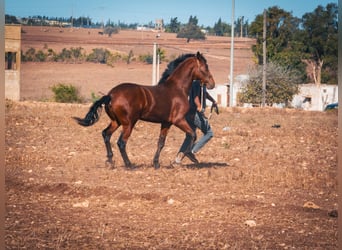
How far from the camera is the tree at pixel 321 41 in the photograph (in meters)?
42.0

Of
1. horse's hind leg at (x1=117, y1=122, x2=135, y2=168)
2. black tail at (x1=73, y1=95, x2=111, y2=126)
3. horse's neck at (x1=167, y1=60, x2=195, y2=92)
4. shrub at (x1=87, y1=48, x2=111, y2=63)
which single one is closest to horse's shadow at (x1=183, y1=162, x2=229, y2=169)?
horse's hind leg at (x1=117, y1=122, x2=135, y2=168)

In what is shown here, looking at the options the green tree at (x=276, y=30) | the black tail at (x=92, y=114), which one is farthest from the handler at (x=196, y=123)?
the green tree at (x=276, y=30)

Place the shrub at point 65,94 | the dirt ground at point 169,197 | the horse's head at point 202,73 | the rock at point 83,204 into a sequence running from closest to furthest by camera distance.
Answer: the dirt ground at point 169,197 < the rock at point 83,204 < the horse's head at point 202,73 < the shrub at point 65,94

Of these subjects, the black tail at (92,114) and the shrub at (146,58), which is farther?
the shrub at (146,58)

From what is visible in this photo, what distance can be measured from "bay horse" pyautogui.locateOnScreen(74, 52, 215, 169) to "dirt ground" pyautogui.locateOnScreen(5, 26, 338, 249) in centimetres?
60

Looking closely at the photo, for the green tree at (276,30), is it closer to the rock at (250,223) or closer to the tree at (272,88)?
the tree at (272,88)

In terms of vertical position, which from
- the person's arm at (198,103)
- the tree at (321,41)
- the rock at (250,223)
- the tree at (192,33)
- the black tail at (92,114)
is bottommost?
the rock at (250,223)

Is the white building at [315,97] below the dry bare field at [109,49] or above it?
below

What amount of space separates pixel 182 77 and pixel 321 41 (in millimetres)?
38828

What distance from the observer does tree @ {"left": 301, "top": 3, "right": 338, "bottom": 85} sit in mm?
42022

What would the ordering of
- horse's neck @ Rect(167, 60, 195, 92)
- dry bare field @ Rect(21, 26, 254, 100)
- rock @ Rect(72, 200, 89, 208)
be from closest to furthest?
rock @ Rect(72, 200, 89, 208) → horse's neck @ Rect(167, 60, 195, 92) → dry bare field @ Rect(21, 26, 254, 100)

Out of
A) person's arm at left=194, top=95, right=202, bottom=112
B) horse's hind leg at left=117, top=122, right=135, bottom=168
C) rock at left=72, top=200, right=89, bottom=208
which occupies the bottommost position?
rock at left=72, top=200, right=89, bottom=208

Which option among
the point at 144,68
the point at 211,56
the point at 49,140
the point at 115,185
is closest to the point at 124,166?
the point at 115,185

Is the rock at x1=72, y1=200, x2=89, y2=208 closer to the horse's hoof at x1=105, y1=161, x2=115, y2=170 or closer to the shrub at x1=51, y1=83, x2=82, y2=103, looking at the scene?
the horse's hoof at x1=105, y1=161, x2=115, y2=170
